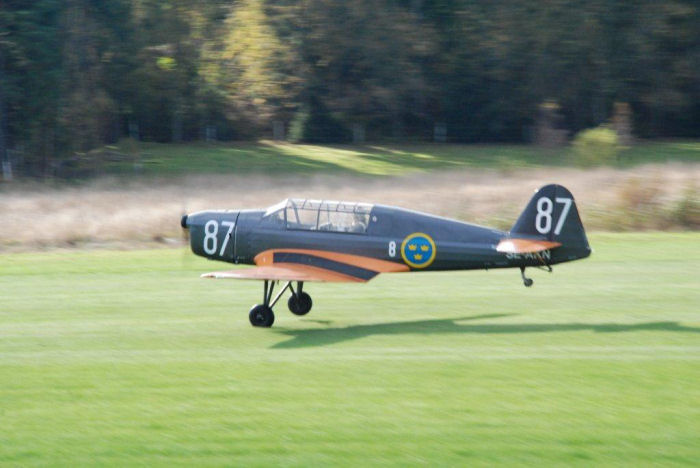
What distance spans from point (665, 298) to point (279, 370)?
25.9 feet

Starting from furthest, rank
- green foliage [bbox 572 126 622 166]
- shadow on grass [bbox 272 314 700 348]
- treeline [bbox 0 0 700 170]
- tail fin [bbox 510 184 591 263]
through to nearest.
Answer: treeline [bbox 0 0 700 170], green foliage [bbox 572 126 622 166], tail fin [bbox 510 184 591 263], shadow on grass [bbox 272 314 700 348]

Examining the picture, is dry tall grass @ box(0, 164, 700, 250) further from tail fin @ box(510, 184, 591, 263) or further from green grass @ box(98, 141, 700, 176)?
green grass @ box(98, 141, 700, 176)

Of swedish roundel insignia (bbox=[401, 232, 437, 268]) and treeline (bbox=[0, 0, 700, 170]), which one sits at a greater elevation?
treeline (bbox=[0, 0, 700, 170])

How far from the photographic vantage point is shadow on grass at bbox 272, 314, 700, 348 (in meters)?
14.2

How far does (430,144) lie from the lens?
6844 centimetres

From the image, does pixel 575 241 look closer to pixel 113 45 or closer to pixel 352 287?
pixel 352 287

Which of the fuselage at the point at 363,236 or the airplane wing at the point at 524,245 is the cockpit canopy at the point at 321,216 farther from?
the airplane wing at the point at 524,245

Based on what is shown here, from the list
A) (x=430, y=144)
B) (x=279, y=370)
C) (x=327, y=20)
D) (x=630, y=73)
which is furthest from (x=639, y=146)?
(x=279, y=370)

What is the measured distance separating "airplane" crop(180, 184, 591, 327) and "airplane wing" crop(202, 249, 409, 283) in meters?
0.02

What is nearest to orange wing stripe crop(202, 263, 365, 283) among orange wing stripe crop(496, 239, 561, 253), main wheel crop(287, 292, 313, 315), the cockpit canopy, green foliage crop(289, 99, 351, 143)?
the cockpit canopy

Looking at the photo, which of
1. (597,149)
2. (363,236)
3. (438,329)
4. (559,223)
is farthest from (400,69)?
(438,329)

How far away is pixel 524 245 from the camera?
14562 mm

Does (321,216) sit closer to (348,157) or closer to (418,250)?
(418,250)

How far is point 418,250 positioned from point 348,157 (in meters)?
48.1
